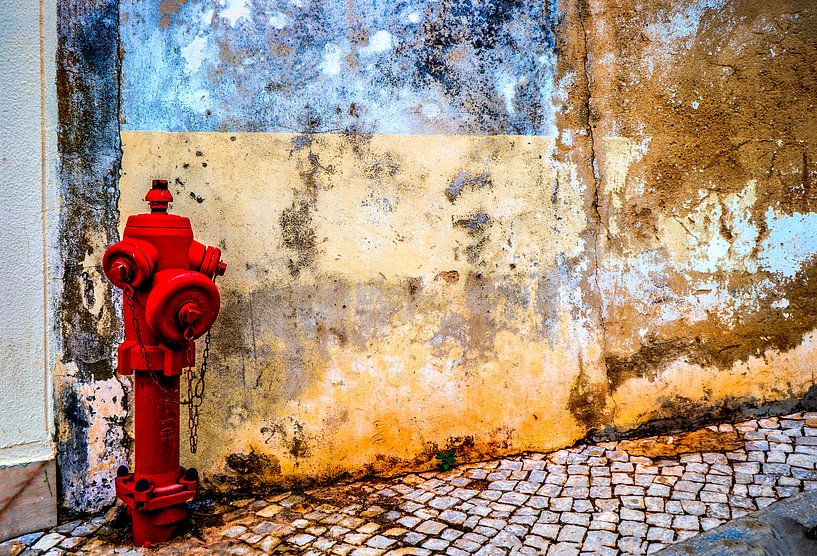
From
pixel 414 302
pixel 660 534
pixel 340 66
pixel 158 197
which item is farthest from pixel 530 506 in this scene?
pixel 340 66

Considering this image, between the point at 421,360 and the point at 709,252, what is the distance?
6.63ft

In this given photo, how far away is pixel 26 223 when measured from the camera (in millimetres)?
3359

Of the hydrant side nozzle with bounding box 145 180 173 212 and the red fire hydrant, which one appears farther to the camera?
the hydrant side nozzle with bounding box 145 180 173 212

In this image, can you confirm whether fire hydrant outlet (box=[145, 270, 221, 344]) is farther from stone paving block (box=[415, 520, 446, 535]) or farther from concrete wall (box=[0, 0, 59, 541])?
stone paving block (box=[415, 520, 446, 535])

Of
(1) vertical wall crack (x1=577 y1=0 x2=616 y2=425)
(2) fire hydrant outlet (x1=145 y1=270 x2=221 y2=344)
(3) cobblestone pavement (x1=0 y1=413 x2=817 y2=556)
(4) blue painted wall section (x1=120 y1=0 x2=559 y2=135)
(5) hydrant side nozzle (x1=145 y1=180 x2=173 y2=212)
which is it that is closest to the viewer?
(2) fire hydrant outlet (x1=145 y1=270 x2=221 y2=344)

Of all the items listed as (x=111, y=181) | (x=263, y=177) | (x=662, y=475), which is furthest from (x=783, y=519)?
(x=111, y=181)

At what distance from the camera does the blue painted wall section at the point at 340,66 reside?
3.59m

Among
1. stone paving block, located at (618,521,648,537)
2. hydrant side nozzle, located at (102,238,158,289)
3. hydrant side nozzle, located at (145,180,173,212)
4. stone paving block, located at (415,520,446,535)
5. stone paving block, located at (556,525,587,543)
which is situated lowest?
stone paving block, located at (415,520,446,535)

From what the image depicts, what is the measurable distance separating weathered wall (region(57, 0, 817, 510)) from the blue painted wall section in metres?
0.01

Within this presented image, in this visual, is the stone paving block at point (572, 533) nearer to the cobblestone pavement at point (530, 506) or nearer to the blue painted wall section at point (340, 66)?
the cobblestone pavement at point (530, 506)

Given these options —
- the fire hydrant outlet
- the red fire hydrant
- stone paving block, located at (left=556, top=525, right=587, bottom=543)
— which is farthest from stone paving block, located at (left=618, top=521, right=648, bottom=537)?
the fire hydrant outlet

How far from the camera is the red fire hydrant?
115 inches

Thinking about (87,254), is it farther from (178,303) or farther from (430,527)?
(430,527)

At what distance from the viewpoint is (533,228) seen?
4125mm
